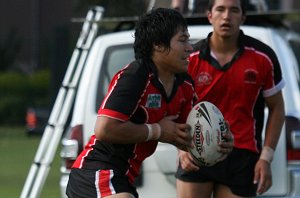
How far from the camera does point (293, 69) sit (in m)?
8.03

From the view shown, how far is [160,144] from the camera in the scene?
764cm

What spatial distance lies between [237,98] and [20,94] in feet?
79.7

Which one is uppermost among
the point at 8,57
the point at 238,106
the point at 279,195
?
the point at 238,106

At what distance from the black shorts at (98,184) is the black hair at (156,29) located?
65 cm

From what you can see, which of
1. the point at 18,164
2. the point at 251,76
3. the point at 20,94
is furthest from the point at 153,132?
the point at 20,94

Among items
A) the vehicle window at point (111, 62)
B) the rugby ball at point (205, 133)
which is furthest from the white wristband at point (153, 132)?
the vehicle window at point (111, 62)

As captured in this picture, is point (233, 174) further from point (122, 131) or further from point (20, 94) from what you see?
point (20, 94)

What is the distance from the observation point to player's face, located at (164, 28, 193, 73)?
18.6 feet

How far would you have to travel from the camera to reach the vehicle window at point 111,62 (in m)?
8.11

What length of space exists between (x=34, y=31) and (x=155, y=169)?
104 feet

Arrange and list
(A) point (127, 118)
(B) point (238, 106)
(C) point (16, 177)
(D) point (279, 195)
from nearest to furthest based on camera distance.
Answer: (A) point (127, 118), (B) point (238, 106), (D) point (279, 195), (C) point (16, 177)

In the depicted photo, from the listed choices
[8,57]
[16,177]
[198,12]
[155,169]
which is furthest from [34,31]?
[155,169]

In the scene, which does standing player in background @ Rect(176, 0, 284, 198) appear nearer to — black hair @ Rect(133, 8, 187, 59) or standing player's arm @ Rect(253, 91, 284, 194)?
standing player's arm @ Rect(253, 91, 284, 194)

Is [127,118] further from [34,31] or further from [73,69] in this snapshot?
[34,31]
